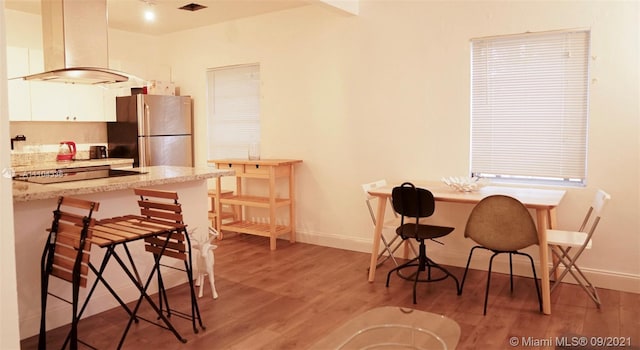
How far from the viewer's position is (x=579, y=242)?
3.39 metres

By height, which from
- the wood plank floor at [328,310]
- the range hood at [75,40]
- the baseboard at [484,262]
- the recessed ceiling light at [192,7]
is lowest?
the wood plank floor at [328,310]

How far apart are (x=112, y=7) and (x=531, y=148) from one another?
4.30 meters

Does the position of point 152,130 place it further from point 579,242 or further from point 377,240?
point 579,242

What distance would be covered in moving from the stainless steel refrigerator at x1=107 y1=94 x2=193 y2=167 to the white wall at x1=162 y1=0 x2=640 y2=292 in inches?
17.1

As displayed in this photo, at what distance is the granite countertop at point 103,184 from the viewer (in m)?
2.83

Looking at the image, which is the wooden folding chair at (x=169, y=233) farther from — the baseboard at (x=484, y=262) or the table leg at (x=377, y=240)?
the baseboard at (x=484, y=262)

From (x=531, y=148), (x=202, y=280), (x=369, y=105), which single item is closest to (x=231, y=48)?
(x=369, y=105)

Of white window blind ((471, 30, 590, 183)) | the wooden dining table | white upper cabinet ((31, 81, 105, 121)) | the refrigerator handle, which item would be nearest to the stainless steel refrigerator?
the refrigerator handle

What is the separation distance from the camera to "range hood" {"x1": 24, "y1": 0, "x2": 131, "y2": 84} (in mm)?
3840

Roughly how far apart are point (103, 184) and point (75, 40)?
1.45 metres

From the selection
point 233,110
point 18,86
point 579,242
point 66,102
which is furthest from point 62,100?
point 579,242

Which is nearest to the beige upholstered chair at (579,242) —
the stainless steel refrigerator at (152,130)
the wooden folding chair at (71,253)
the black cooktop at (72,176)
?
the wooden folding chair at (71,253)

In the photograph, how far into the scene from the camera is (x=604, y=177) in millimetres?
3818

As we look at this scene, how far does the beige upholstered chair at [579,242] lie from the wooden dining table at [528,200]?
126mm
